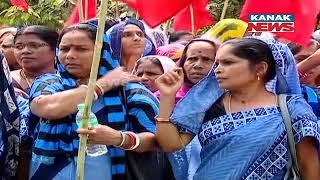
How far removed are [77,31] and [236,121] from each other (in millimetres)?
717

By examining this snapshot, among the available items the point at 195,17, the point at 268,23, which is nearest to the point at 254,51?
the point at 268,23

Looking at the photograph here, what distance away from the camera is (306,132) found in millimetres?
2594

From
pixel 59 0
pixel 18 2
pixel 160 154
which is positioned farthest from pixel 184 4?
pixel 59 0

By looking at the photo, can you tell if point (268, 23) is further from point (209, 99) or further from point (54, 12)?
point (54, 12)

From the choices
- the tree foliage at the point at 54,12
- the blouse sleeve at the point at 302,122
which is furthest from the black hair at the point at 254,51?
the tree foliage at the point at 54,12

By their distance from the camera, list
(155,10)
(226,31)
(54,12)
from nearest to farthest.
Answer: (226,31) < (155,10) < (54,12)

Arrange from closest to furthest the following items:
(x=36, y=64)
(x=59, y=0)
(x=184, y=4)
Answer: (x=36, y=64) < (x=184, y=4) < (x=59, y=0)

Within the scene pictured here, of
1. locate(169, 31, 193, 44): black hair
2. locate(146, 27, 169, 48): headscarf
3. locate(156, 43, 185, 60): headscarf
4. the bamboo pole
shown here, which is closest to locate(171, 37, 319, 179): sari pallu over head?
the bamboo pole

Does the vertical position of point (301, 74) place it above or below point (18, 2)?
below

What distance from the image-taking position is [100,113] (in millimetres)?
2584

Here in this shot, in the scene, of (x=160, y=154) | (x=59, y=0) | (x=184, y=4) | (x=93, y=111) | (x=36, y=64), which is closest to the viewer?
(x=93, y=111)

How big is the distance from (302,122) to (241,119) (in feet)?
0.77

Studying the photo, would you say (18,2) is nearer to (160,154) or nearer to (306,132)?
(160,154)

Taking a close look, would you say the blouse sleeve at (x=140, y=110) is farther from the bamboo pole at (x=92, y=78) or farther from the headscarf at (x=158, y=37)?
the headscarf at (x=158, y=37)
